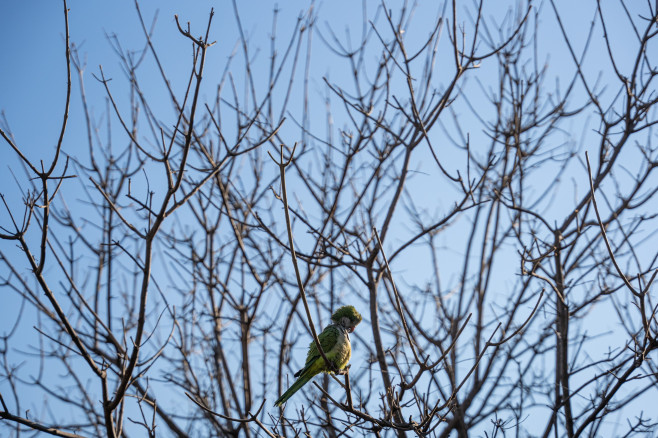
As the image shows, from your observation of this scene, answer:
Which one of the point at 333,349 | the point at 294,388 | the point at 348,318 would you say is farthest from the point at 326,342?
the point at 294,388

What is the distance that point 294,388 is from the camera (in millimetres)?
3955

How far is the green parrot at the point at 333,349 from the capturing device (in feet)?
13.0

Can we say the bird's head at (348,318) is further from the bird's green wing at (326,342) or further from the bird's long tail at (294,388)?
the bird's long tail at (294,388)

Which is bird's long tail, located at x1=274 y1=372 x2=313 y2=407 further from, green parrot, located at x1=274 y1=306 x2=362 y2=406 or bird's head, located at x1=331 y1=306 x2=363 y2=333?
bird's head, located at x1=331 y1=306 x2=363 y2=333

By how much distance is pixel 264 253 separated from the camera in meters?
6.23

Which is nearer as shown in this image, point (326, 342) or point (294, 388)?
point (294, 388)

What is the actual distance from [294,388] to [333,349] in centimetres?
38

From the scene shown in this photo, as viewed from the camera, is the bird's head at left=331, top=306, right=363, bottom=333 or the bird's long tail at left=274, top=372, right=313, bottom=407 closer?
the bird's long tail at left=274, top=372, right=313, bottom=407

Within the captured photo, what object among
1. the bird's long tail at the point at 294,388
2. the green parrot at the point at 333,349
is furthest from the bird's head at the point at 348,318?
the bird's long tail at the point at 294,388

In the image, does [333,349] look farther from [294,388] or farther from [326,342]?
[294,388]

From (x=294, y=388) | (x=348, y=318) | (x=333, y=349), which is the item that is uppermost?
(x=348, y=318)

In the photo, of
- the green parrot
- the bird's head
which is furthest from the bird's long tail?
the bird's head

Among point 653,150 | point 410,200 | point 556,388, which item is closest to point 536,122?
point 653,150

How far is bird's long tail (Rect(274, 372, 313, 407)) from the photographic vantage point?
3876 millimetres
